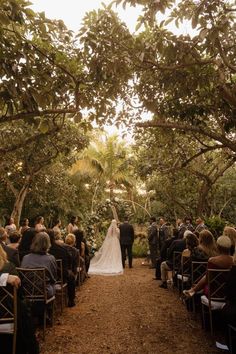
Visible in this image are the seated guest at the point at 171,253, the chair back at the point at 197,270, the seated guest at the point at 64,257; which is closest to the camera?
the chair back at the point at 197,270

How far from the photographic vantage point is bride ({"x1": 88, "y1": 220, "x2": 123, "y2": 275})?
577 inches

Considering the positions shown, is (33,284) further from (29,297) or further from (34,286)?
(29,297)

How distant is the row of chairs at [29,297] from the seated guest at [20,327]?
0.28ft

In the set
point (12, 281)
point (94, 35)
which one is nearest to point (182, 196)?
point (94, 35)

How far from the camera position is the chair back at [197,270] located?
6.71 metres

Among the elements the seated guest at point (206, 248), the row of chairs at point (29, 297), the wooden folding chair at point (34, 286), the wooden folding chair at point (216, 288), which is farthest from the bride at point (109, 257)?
the wooden folding chair at point (216, 288)

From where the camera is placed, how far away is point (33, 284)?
5883 mm

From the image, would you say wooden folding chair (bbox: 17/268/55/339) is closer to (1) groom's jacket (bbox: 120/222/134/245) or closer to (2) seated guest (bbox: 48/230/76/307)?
(2) seated guest (bbox: 48/230/76/307)

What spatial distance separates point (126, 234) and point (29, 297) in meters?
9.57

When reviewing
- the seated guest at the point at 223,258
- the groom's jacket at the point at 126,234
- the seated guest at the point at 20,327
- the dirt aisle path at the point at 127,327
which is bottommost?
the dirt aisle path at the point at 127,327

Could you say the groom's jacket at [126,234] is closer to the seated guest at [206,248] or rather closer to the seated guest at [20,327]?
the seated guest at [206,248]

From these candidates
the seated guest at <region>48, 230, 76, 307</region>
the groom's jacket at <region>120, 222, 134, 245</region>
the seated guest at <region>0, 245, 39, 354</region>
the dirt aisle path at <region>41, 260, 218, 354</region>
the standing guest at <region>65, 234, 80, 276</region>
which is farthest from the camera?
the groom's jacket at <region>120, 222, 134, 245</region>

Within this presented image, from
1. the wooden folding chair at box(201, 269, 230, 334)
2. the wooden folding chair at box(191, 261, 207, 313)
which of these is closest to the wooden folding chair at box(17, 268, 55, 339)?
the wooden folding chair at box(201, 269, 230, 334)

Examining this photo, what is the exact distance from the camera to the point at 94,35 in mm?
6316
